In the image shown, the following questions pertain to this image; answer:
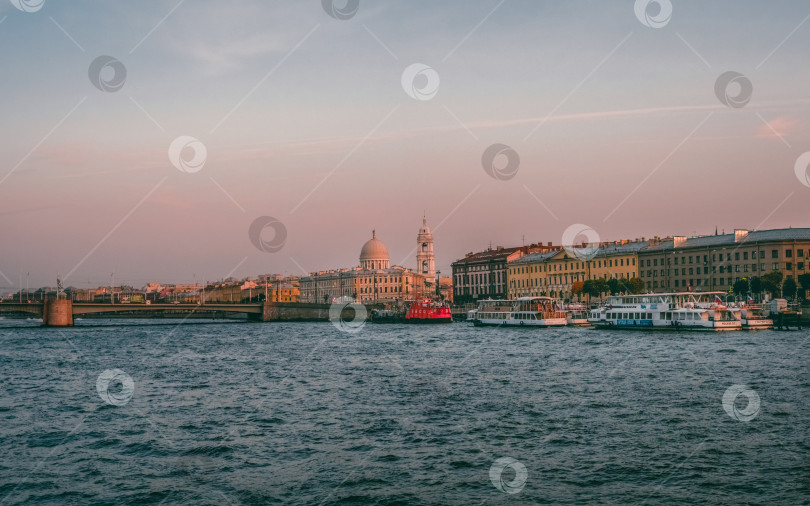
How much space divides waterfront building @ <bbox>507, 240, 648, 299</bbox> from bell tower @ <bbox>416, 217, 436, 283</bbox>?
3948cm

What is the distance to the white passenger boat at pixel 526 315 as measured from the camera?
2862 inches

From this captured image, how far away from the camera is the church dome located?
16112 cm

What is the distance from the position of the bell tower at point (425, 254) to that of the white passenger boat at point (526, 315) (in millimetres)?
75022

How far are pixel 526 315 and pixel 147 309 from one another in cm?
3433

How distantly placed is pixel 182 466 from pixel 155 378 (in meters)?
15.3

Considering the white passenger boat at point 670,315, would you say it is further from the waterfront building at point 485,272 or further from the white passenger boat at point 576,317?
the waterfront building at point 485,272

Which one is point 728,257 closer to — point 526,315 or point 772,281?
point 772,281

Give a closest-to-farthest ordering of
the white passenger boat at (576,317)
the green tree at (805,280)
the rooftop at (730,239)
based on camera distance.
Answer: the green tree at (805,280)
the white passenger boat at (576,317)
the rooftop at (730,239)

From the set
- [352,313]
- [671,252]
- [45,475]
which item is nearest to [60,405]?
[45,475]

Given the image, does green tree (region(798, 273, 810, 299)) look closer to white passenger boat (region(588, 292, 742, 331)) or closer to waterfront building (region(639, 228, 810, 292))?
waterfront building (region(639, 228, 810, 292))

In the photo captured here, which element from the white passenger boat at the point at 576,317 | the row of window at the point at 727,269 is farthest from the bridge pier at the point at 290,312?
the row of window at the point at 727,269

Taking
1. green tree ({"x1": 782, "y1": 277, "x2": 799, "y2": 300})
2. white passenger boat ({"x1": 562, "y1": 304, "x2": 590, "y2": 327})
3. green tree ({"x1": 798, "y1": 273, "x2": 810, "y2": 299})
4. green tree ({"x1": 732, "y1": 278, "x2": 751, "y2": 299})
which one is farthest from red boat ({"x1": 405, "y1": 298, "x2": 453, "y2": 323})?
green tree ({"x1": 798, "y1": 273, "x2": 810, "y2": 299})

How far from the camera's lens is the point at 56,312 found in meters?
85.1

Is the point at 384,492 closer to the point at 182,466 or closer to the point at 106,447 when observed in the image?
the point at 182,466
